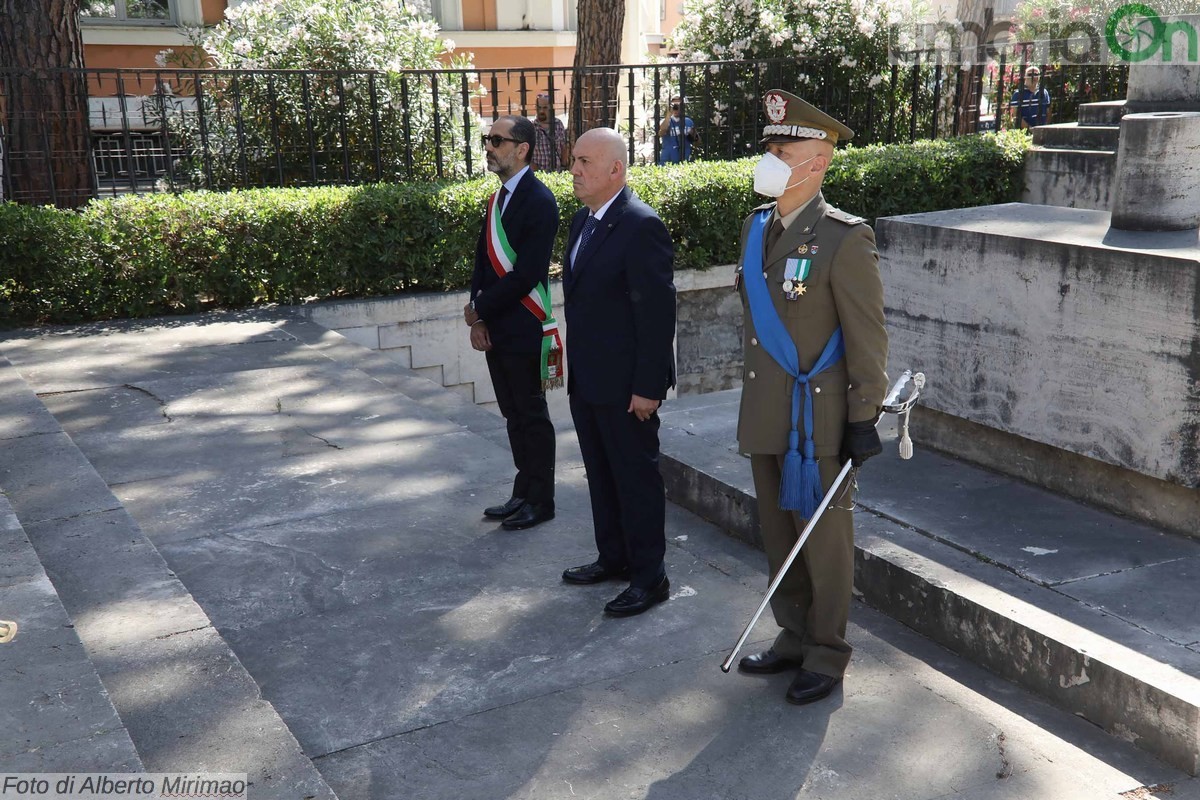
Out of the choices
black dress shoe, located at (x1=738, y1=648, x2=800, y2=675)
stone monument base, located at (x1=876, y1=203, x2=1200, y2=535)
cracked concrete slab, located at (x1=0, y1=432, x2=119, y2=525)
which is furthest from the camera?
cracked concrete slab, located at (x1=0, y1=432, x2=119, y2=525)

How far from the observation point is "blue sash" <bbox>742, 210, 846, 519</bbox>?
347 centimetres

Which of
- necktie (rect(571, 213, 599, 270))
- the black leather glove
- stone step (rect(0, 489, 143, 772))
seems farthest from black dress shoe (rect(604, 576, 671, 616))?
stone step (rect(0, 489, 143, 772))

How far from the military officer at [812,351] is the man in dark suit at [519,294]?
4.32 feet

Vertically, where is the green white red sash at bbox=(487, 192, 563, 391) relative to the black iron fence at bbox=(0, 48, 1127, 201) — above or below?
below

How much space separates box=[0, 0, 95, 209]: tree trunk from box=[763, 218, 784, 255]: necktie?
7.19 meters

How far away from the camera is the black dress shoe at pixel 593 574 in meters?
4.43

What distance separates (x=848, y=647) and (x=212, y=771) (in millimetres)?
1899

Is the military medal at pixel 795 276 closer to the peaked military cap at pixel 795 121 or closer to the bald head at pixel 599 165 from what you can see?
the peaked military cap at pixel 795 121

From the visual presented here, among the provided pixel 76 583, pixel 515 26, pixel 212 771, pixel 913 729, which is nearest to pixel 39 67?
pixel 76 583

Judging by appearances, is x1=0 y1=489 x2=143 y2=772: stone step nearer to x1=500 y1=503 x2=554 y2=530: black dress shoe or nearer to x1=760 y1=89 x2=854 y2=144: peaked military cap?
x1=500 y1=503 x2=554 y2=530: black dress shoe

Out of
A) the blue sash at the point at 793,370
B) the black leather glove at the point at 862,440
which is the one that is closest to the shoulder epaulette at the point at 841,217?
the blue sash at the point at 793,370

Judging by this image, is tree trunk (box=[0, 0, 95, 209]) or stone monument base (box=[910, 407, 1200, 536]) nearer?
stone monument base (box=[910, 407, 1200, 536])

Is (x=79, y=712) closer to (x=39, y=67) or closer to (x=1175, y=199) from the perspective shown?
(x=1175, y=199)

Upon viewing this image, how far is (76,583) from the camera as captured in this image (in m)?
3.89
